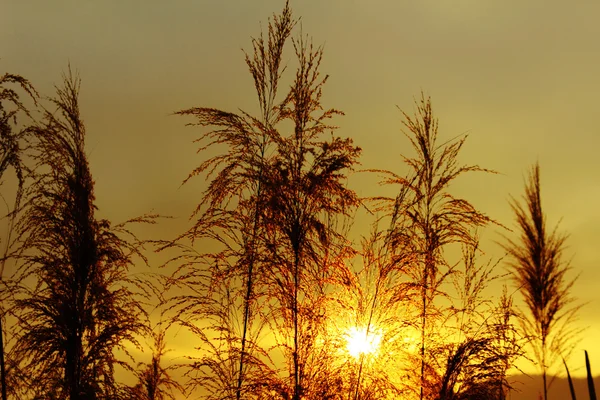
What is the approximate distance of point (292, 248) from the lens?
22.9 ft

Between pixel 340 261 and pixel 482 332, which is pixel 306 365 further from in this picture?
pixel 482 332

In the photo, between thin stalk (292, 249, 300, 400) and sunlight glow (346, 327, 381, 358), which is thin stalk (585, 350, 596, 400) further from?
thin stalk (292, 249, 300, 400)

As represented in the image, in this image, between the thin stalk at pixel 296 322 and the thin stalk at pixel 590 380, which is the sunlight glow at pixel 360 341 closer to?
the thin stalk at pixel 296 322

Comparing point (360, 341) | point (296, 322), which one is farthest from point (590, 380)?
point (296, 322)

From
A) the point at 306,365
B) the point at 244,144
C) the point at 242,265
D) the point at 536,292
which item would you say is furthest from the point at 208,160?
the point at 536,292

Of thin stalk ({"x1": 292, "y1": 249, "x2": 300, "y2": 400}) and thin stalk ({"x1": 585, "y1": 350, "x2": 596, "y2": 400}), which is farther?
thin stalk ({"x1": 585, "y1": 350, "x2": 596, "y2": 400})

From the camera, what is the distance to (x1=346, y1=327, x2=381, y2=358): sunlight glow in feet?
23.2

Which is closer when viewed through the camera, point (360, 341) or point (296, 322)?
point (296, 322)

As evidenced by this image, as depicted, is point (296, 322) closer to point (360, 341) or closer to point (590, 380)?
point (360, 341)

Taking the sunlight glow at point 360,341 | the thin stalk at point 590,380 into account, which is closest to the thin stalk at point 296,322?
the sunlight glow at point 360,341

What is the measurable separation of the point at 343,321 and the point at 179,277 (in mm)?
1765

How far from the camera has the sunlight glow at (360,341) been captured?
7.07 m

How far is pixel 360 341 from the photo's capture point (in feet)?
23.3

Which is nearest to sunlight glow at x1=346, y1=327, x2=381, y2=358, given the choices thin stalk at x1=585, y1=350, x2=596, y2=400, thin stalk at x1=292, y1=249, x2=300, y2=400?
thin stalk at x1=292, y1=249, x2=300, y2=400
